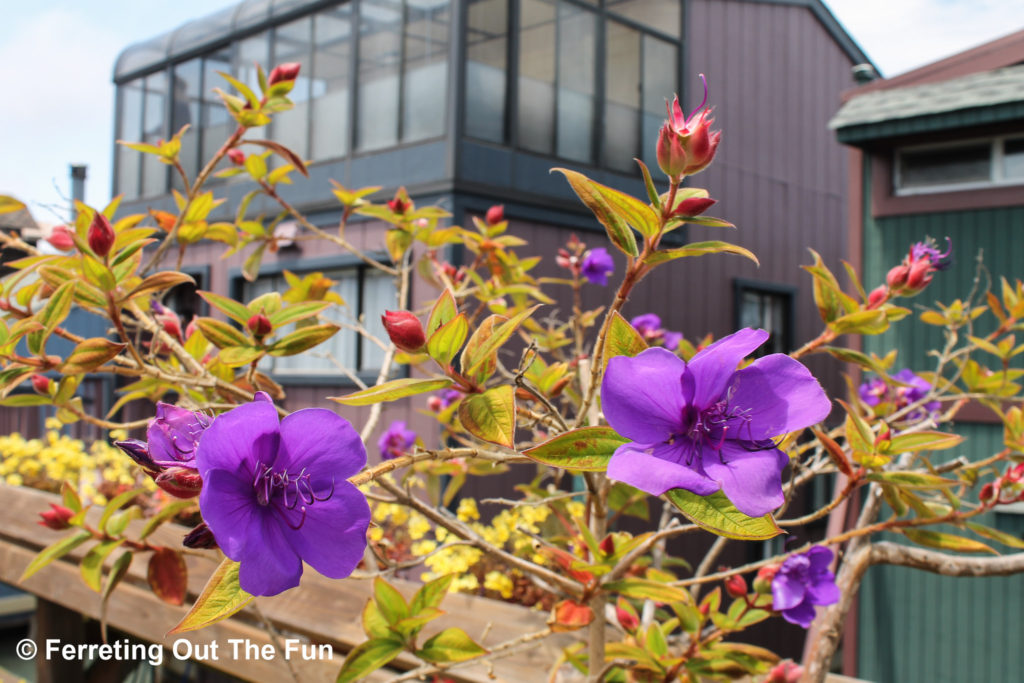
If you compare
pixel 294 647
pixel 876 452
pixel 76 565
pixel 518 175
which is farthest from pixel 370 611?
pixel 518 175

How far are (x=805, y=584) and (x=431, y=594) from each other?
53 cm

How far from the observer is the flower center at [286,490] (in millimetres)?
469

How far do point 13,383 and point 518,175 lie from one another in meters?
6.24

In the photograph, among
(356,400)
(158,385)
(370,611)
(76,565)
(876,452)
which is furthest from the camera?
(76,565)

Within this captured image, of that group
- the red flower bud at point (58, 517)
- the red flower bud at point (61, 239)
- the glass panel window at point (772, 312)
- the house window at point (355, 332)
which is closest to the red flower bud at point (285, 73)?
the red flower bud at point (61, 239)

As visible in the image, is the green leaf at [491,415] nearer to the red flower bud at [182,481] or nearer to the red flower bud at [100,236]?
the red flower bud at [182,481]

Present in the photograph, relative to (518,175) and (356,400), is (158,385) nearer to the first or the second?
(356,400)

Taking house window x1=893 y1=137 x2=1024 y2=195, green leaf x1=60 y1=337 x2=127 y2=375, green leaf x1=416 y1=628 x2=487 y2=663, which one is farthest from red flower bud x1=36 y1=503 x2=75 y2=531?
house window x1=893 y1=137 x2=1024 y2=195

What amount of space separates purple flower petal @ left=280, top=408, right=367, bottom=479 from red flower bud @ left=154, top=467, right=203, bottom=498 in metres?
0.05

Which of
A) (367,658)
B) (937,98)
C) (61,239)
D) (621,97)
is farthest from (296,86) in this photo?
(367,658)

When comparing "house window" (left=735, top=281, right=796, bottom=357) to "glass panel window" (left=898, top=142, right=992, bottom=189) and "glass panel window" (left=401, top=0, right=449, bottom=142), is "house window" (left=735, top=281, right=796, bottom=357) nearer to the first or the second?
"glass panel window" (left=898, top=142, right=992, bottom=189)

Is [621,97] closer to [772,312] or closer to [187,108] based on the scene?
[772,312]

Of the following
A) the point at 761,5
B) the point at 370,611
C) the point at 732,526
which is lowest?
the point at 370,611

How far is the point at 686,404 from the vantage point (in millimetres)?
507
